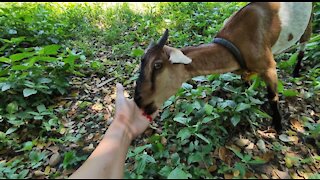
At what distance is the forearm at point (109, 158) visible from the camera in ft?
5.98

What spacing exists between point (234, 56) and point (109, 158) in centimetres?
144

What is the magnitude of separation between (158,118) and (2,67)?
211 centimetres

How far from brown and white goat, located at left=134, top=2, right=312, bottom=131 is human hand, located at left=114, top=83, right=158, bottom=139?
0.20 ft

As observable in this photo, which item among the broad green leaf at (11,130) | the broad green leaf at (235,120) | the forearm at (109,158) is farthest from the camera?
the broad green leaf at (11,130)

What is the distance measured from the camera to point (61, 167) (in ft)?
9.18

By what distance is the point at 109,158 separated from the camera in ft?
6.39

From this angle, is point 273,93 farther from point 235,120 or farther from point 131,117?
point 131,117

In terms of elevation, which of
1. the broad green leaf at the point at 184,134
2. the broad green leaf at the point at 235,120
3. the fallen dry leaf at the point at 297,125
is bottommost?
the fallen dry leaf at the point at 297,125

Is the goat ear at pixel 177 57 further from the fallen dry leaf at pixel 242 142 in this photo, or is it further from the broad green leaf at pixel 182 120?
the fallen dry leaf at pixel 242 142

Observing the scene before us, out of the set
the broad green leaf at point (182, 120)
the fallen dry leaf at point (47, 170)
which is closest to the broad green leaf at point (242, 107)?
the broad green leaf at point (182, 120)

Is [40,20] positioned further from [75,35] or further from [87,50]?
[87,50]

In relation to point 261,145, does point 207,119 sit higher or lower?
higher

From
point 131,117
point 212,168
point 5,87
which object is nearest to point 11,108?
point 5,87

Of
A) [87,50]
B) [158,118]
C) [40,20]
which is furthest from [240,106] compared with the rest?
[40,20]
